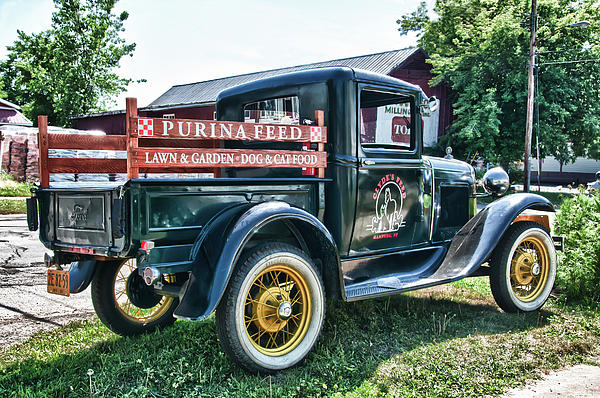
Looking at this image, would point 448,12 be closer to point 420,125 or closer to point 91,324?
point 420,125

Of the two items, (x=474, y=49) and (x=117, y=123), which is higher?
(x=474, y=49)

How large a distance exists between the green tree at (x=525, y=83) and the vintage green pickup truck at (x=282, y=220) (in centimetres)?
1543

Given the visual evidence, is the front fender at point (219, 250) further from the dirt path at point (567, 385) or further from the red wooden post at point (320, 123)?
the dirt path at point (567, 385)

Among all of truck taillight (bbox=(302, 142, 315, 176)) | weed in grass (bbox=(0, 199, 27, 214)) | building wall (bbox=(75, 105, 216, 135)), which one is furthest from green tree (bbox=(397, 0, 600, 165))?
truck taillight (bbox=(302, 142, 315, 176))

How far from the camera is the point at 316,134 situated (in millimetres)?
3701

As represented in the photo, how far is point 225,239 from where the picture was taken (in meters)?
3.04

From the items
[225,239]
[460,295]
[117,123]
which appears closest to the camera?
[225,239]

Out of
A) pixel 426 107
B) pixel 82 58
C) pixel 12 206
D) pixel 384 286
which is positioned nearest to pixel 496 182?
pixel 426 107

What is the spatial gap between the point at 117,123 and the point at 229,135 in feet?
86.0

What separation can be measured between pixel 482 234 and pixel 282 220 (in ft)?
6.50

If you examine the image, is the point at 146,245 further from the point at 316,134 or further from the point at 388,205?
the point at 388,205

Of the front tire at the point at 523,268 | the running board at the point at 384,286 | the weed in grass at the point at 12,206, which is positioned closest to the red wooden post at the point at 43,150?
the running board at the point at 384,286

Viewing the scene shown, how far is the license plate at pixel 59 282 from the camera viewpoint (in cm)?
325

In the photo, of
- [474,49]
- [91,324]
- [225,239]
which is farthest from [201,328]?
[474,49]
